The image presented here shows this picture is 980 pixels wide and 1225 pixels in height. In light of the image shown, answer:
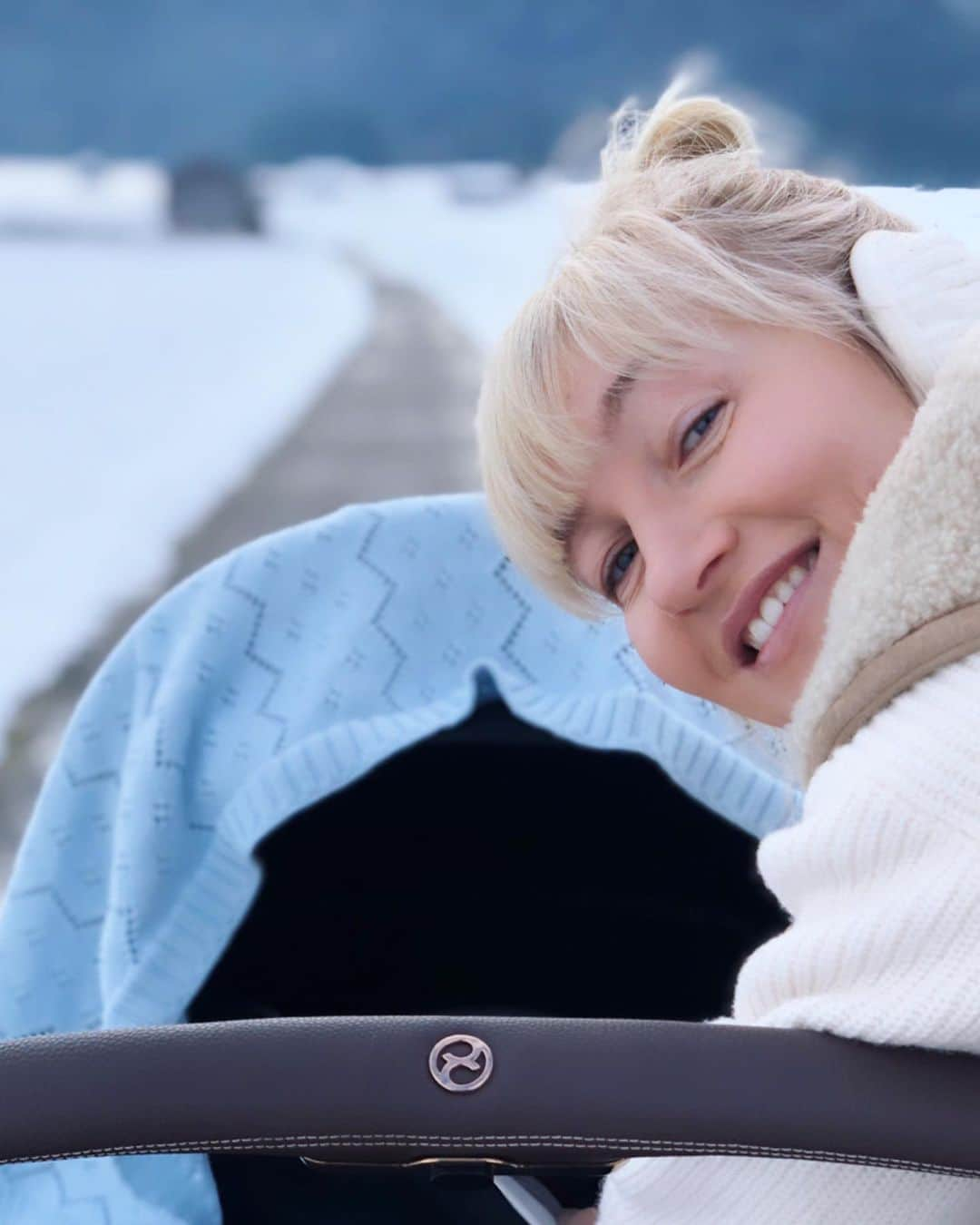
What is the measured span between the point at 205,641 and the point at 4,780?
1.10m

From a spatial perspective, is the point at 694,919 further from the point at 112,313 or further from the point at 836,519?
the point at 112,313

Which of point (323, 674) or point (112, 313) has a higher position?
point (323, 674)

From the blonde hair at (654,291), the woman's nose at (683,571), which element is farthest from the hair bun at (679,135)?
the woman's nose at (683,571)

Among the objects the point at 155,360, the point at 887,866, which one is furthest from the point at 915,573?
the point at 155,360

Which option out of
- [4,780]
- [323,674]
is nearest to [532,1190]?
[323,674]

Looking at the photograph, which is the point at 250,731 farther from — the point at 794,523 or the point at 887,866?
the point at 887,866

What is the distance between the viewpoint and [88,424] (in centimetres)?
477

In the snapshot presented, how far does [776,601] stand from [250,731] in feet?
1.44

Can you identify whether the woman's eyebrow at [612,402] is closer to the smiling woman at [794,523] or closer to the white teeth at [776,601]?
the smiling woman at [794,523]

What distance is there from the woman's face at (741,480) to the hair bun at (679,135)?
231 mm

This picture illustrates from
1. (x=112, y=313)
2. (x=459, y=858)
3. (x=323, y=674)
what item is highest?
(x=323, y=674)

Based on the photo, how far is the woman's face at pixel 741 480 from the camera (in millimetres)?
825

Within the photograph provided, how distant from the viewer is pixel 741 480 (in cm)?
83

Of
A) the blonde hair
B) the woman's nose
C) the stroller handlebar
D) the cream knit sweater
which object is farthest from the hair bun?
the stroller handlebar
